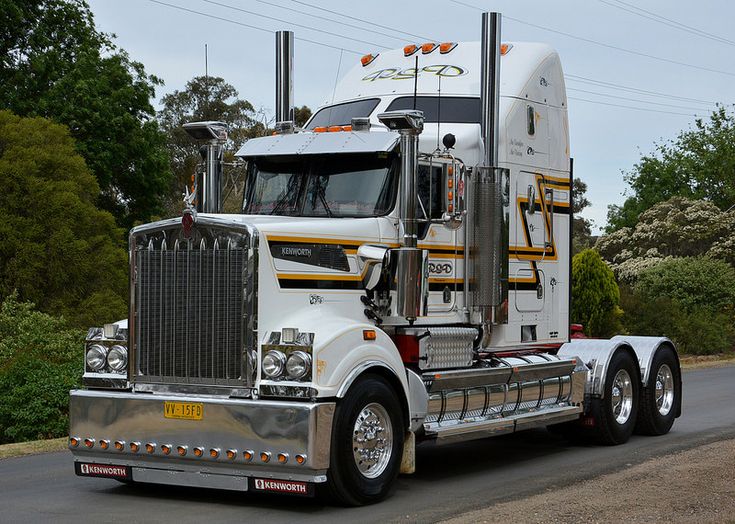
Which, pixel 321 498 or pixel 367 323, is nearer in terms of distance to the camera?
pixel 321 498

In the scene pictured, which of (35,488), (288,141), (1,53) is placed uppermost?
(1,53)

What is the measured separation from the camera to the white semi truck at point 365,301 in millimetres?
9727

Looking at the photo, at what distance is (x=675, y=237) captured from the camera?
4531 centimetres

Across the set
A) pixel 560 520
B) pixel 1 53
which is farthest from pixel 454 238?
pixel 1 53

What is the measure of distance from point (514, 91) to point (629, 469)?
4.30 m

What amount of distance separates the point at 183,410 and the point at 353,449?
1450 millimetres

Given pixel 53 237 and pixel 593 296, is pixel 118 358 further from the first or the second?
pixel 593 296

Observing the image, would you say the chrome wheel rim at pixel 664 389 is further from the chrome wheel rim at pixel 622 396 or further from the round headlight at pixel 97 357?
the round headlight at pixel 97 357

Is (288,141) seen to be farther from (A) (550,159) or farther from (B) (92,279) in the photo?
(B) (92,279)

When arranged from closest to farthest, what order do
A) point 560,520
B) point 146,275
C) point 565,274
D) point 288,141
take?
point 560,520, point 146,275, point 288,141, point 565,274

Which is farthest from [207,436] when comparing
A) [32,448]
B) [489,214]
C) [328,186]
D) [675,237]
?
[675,237]

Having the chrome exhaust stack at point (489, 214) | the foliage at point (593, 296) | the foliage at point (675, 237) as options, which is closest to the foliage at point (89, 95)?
the foliage at point (593, 296)

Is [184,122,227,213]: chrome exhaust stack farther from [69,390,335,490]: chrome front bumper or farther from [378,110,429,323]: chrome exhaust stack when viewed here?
[69,390,335,490]: chrome front bumper

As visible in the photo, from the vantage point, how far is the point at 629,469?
39.2 ft
